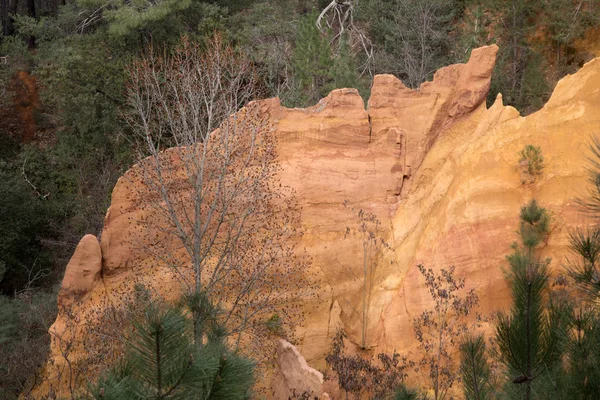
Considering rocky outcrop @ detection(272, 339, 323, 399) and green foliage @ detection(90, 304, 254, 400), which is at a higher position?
green foliage @ detection(90, 304, 254, 400)

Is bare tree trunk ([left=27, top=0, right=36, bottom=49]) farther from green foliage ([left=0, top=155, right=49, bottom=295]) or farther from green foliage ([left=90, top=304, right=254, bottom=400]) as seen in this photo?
green foliage ([left=90, top=304, right=254, bottom=400])

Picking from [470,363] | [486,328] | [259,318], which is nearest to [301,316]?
[259,318]

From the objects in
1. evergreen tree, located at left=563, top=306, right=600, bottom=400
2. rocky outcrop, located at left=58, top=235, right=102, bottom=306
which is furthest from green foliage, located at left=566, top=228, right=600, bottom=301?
rocky outcrop, located at left=58, top=235, right=102, bottom=306

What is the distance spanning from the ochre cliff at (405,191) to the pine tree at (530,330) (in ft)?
28.0

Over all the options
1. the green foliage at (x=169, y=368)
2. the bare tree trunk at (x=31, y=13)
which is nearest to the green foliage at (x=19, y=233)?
the bare tree trunk at (x=31, y=13)

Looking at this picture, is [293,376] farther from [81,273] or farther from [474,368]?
[474,368]

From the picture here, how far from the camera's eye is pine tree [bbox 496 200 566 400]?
19.4 ft

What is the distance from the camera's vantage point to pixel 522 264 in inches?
232

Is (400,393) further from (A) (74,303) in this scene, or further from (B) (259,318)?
(A) (74,303)

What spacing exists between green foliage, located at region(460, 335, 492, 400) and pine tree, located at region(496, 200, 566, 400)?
0.21m

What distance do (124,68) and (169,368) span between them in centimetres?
1962

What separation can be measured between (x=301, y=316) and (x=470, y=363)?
9.26 metres

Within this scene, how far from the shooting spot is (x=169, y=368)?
530cm

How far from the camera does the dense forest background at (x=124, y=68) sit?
75.6ft
